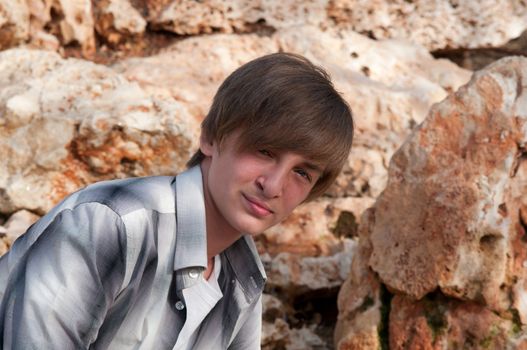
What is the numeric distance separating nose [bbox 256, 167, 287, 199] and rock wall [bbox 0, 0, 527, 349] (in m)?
1.38

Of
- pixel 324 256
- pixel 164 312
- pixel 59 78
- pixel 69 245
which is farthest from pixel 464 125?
pixel 59 78

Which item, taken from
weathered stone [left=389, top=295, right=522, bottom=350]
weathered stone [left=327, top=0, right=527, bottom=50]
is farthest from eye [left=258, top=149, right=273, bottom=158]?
weathered stone [left=327, top=0, right=527, bottom=50]

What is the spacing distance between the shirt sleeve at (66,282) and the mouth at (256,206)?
342mm

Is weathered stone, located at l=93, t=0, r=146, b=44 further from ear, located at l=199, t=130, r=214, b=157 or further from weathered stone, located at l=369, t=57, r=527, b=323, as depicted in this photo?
ear, located at l=199, t=130, r=214, b=157

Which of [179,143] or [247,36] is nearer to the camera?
[179,143]

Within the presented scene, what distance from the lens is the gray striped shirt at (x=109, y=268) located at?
166 centimetres

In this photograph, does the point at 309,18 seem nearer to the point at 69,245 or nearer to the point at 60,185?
the point at 60,185

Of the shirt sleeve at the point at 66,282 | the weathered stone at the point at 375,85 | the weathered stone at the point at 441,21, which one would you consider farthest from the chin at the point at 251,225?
the weathered stone at the point at 441,21

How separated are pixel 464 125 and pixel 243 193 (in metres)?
1.60

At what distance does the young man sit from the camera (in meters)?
1.68

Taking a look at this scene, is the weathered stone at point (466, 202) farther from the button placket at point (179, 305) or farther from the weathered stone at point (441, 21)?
the weathered stone at point (441, 21)

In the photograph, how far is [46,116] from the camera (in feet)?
13.0

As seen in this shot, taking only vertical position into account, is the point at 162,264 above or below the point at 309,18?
above

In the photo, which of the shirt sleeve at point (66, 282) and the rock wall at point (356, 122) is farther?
the rock wall at point (356, 122)
